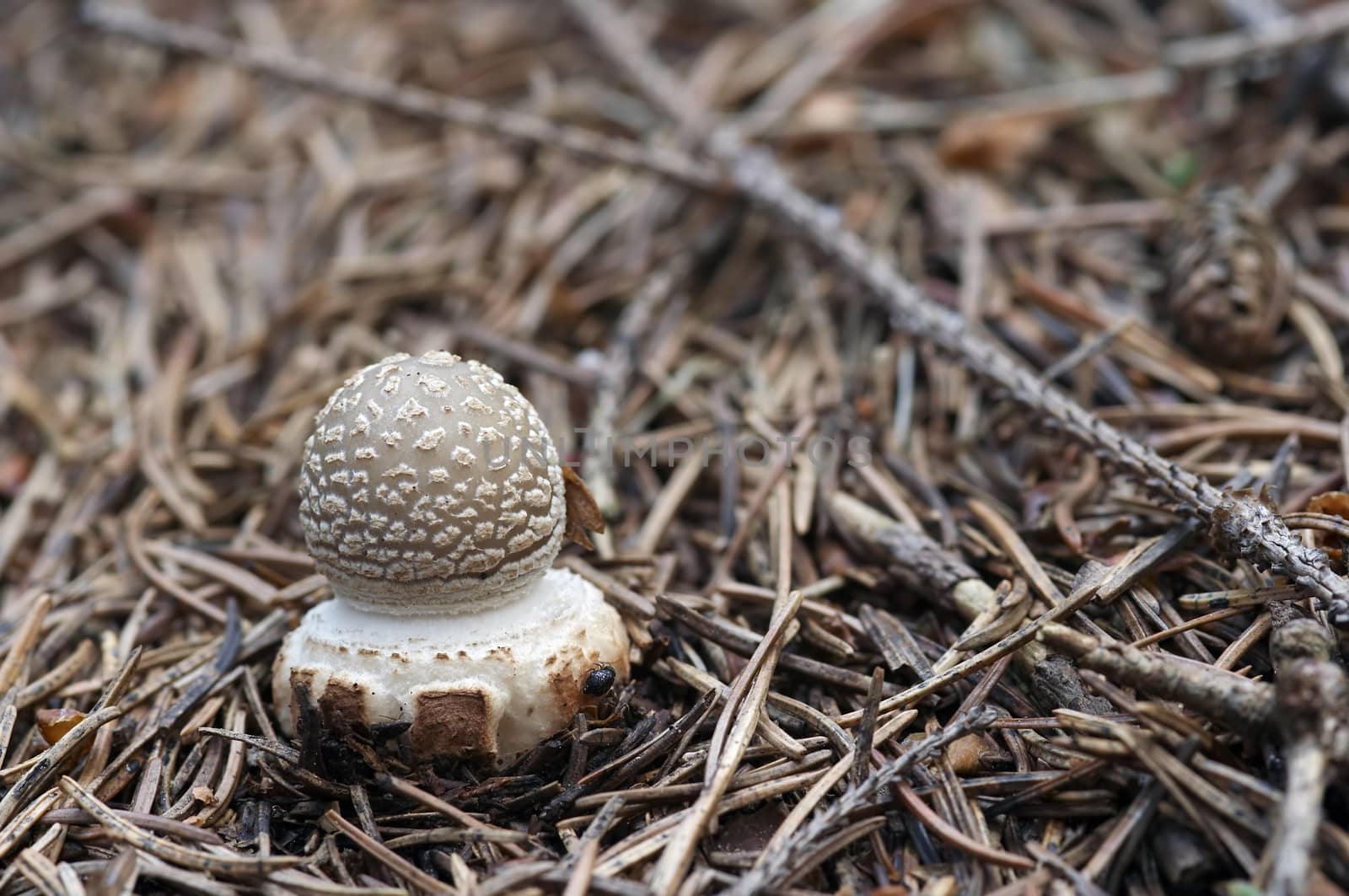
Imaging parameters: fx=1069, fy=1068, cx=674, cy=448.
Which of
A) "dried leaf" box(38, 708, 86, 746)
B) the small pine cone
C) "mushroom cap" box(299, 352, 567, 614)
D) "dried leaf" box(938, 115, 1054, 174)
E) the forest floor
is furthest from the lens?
"dried leaf" box(938, 115, 1054, 174)

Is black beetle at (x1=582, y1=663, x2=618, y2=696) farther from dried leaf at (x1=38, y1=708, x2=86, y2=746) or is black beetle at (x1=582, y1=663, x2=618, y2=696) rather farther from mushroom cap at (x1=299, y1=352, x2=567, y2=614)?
dried leaf at (x1=38, y1=708, x2=86, y2=746)

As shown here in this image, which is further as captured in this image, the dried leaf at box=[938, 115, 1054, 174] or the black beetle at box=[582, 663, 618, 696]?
the dried leaf at box=[938, 115, 1054, 174]

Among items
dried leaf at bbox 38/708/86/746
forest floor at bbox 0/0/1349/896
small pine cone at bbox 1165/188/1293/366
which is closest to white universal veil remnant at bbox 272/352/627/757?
forest floor at bbox 0/0/1349/896

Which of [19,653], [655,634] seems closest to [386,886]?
[655,634]

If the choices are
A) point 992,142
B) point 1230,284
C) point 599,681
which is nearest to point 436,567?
point 599,681

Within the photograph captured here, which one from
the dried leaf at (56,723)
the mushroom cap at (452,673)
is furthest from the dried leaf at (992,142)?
the dried leaf at (56,723)

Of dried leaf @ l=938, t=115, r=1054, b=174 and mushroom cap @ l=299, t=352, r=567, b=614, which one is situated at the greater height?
dried leaf @ l=938, t=115, r=1054, b=174

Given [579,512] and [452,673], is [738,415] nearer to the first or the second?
[579,512]
